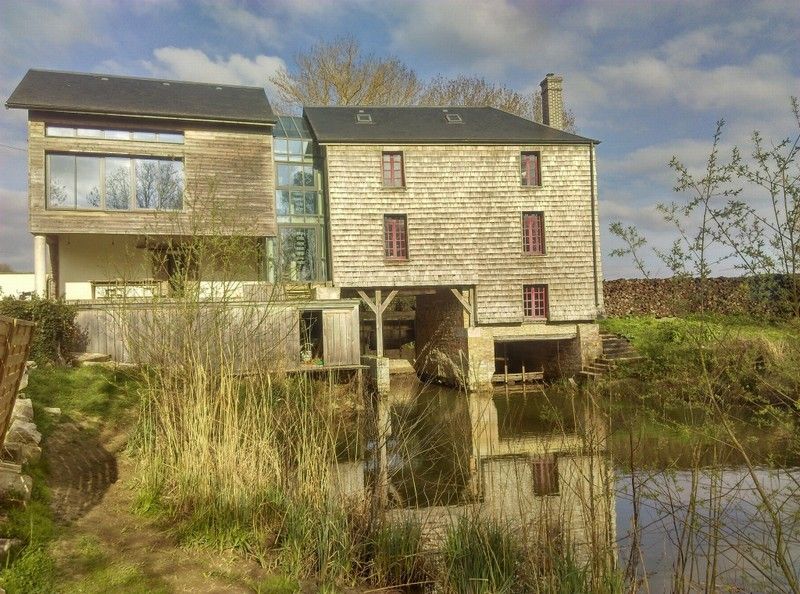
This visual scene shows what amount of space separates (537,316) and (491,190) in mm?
4095

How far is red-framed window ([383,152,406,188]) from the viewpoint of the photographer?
18.0 metres

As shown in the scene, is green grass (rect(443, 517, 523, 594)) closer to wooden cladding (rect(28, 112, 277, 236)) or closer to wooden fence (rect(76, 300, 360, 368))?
wooden fence (rect(76, 300, 360, 368))

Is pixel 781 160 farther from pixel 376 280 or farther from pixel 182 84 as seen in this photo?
pixel 182 84

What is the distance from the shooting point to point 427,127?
18.8 meters

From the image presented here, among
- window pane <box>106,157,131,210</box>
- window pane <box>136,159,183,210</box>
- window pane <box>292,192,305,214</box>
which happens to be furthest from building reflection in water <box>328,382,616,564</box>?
window pane <box>106,157,131,210</box>

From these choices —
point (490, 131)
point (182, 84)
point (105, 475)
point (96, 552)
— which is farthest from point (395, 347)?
point (96, 552)

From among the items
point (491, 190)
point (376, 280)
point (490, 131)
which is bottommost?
point (376, 280)

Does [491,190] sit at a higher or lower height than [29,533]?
higher

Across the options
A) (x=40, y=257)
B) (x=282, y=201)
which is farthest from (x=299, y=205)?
(x=40, y=257)

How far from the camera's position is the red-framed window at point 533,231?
1836cm

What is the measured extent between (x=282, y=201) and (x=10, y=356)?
15.0m

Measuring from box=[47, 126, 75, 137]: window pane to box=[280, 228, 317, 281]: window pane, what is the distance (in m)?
5.87

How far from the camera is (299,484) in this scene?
15.6 feet

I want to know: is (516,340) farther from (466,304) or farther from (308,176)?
(308,176)
